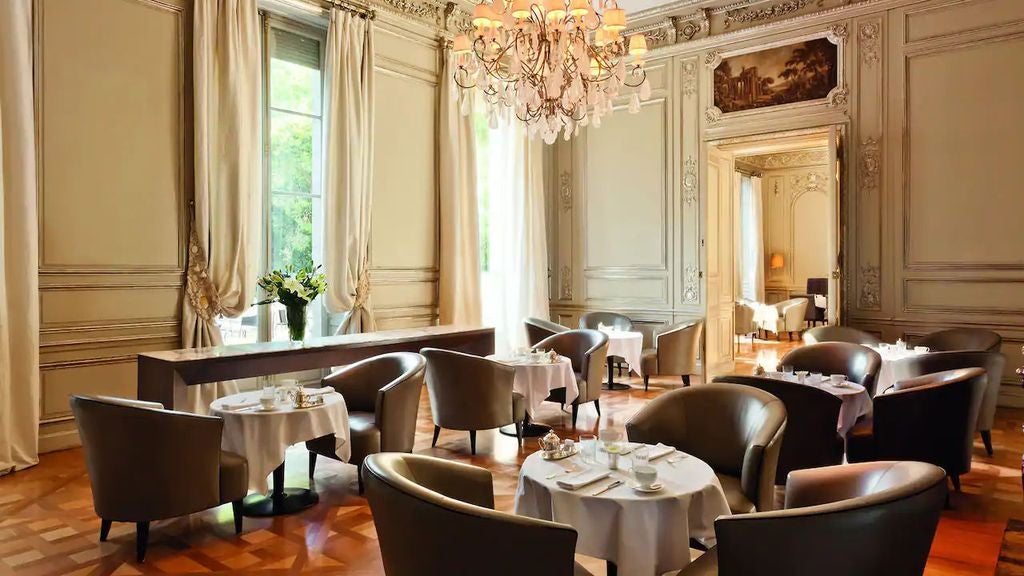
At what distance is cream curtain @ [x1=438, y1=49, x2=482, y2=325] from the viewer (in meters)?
7.70

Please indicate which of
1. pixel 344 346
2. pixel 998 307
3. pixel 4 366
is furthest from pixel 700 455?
pixel 998 307

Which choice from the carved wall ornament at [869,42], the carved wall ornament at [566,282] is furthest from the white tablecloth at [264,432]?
the carved wall ornament at [869,42]

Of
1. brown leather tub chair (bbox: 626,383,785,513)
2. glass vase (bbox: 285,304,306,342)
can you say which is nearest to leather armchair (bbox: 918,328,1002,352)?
brown leather tub chair (bbox: 626,383,785,513)

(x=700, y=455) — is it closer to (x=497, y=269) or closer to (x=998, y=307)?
(x=998, y=307)

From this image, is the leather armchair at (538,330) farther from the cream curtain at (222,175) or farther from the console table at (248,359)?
the cream curtain at (222,175)

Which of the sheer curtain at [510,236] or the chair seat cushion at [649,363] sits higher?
the sheer curtain at [510,236]

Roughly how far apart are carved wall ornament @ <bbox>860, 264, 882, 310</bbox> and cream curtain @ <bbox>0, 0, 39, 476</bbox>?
287 inches

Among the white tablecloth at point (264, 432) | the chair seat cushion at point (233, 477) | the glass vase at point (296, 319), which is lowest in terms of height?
the chair seat cushion at point (233, 477)

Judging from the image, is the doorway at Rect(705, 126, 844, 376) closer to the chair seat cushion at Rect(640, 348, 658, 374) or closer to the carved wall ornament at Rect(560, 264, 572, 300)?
the carved wall ornament at Rect(560, 264, 572, 300)

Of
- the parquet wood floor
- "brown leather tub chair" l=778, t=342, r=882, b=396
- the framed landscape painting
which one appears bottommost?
the parquet wood floor

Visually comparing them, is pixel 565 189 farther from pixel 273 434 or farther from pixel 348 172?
pixel 273 434

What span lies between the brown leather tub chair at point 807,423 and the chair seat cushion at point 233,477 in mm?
2609

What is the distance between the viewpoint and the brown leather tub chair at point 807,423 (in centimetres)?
358

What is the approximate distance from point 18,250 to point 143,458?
94.7 inches
